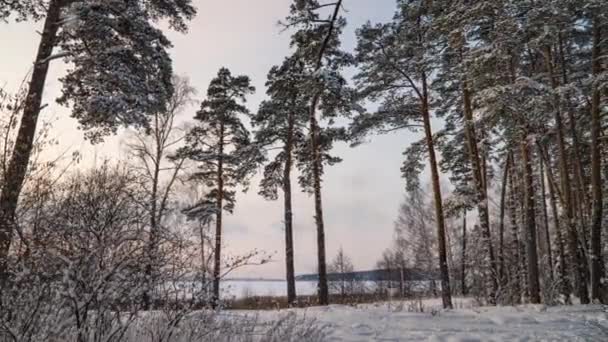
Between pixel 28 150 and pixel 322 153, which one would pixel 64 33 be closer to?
pixel 28 150

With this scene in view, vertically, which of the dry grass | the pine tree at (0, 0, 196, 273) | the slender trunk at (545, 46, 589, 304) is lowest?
the dry grass

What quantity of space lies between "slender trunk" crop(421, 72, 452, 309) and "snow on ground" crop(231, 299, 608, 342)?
9.75 ft

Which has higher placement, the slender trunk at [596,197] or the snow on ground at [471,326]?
the slender trunk at [596,197]

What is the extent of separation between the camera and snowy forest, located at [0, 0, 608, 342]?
136 inches

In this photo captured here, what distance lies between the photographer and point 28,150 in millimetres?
5770

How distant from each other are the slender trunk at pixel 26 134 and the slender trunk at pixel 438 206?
9.58 metres

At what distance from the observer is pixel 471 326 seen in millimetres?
5746

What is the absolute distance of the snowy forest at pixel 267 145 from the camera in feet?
11.3

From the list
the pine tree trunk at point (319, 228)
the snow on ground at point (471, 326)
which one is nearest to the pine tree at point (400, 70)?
the pine tree trunk at point (319, 228)

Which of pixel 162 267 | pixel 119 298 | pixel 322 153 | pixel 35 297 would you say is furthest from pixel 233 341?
pixel 322 153

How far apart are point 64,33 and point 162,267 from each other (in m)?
7.02

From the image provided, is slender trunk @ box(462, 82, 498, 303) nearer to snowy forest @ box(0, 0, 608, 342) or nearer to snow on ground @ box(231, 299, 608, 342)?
snowy forest @ box(0, 0, 608, 342)

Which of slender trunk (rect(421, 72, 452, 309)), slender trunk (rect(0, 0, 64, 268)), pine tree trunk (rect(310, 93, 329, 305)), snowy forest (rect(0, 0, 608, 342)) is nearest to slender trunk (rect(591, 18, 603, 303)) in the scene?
snowy forest (rect(0, 0, 608, 342))

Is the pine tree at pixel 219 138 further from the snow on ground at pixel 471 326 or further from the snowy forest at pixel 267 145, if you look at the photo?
the snow on ground at pixel 471 326
